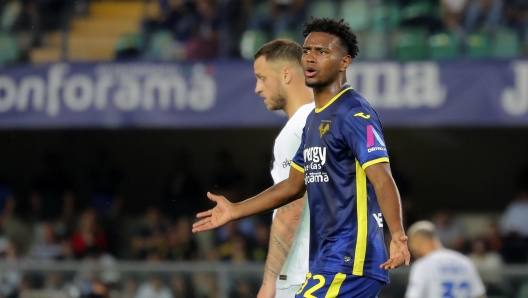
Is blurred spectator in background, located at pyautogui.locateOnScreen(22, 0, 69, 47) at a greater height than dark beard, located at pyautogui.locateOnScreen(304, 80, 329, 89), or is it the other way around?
blurred spectator in background, located at pyautogui.locateOnScreen(22, 0, 69, 47)

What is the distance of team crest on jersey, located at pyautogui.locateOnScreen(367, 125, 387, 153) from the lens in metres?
3.70

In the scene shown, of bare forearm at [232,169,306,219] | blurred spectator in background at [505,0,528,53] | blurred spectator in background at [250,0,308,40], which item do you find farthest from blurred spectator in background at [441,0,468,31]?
bare forearm at [232,169,306,219]

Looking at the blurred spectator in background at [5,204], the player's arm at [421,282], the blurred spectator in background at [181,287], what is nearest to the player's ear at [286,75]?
the player's arm at [421,282]

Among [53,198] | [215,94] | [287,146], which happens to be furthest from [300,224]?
[53,198]

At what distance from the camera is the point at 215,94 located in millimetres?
11516

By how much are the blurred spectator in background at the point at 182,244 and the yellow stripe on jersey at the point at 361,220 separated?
322 inches

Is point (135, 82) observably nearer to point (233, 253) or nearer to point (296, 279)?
point (233, 253)

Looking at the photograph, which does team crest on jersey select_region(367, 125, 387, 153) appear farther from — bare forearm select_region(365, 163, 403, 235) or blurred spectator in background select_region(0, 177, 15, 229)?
blurred spectator in background select_region(0, 177, 15, 229)

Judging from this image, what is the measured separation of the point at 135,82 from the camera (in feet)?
38.2

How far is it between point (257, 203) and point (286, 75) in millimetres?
905

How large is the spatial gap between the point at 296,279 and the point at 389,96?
6.66 m

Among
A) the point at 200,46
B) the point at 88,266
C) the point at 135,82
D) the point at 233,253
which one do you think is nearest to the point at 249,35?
the point at 200,46

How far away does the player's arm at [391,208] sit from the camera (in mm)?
3458

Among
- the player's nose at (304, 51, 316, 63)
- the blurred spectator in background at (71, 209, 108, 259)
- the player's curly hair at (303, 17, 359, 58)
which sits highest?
the player's curly hair at (303, 17, 359, 58)
